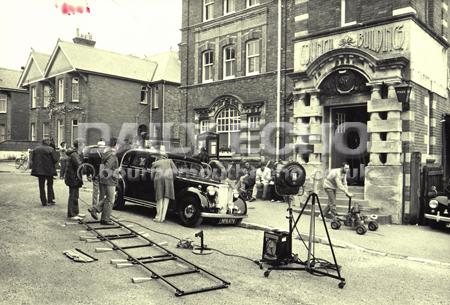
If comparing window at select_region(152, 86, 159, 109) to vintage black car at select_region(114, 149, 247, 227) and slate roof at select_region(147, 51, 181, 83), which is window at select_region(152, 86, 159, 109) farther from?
vintage black car at select_region(114, 149, 247, 227)

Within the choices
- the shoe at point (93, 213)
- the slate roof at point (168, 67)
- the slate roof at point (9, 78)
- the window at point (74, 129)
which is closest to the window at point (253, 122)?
the shoe at point (93, 213)

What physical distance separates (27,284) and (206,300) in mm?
2525

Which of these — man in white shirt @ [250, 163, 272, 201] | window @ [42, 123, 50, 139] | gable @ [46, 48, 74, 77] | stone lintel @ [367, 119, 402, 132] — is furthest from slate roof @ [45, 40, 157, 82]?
stone lintel @ [367, 119, 402, 132]

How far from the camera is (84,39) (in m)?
36.4

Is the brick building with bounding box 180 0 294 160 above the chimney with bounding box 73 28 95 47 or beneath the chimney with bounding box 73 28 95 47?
beneath

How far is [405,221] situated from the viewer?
12328 mm

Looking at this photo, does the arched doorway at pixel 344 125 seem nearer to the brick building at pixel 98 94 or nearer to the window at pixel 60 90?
the brick building at pixel 98 94

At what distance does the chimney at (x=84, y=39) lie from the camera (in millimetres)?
36219

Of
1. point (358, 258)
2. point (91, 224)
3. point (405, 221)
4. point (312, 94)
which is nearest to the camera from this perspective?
point (358, 258)

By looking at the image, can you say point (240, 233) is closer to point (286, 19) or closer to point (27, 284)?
point (27, 284)

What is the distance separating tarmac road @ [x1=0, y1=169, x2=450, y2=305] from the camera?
211 inches

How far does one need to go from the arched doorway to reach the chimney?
28.3 m

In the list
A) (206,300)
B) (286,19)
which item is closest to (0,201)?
(206,300)

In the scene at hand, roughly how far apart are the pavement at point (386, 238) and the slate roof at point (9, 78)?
1475 inches
